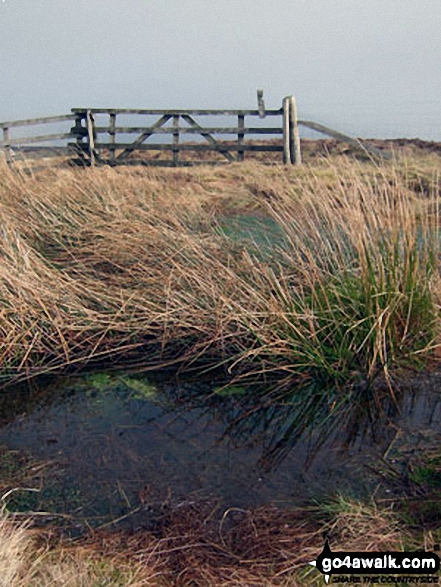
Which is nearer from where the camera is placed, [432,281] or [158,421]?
[158,421]

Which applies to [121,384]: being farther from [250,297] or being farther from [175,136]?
[175,136]

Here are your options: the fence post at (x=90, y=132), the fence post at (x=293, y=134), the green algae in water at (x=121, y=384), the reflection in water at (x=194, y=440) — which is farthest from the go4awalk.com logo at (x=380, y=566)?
the fence post at (x=90, y=132)

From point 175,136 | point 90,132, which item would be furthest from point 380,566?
point 90,132

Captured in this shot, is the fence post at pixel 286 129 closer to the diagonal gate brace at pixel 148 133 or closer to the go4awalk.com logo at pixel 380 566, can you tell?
the diagonal gate brace at pixel 148 133

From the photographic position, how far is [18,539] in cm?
257

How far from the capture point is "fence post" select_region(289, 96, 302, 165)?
12656 mm

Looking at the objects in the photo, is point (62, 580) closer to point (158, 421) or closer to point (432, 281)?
point (158, 421)

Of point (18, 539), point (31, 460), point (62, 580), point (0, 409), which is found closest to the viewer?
point (62, 580)

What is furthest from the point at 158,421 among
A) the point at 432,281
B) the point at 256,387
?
the point at 432,281

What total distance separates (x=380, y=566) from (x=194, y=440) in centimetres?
138

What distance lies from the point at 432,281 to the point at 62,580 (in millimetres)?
3050

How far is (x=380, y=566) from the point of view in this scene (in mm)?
2521

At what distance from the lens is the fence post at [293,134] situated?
12.7 metres

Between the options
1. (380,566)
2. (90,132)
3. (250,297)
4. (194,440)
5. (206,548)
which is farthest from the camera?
(90,132)
